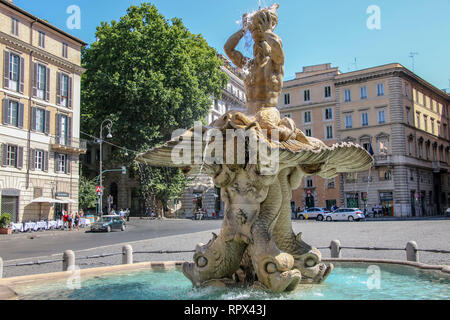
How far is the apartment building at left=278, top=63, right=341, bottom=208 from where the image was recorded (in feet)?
172

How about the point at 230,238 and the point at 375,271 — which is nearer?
the point at 230,238

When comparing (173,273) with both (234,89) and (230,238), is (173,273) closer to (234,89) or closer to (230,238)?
(230,238)

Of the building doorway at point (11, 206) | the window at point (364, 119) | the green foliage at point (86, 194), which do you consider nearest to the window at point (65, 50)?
the green foliage at point (86, 194)

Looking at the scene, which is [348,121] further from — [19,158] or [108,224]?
[19,158]

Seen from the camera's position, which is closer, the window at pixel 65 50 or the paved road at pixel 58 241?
the paved road at pixel 58 241

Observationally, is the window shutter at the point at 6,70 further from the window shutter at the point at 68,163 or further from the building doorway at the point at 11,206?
the building doorway at the point at 11,206

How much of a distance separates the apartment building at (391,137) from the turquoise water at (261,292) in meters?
40.8

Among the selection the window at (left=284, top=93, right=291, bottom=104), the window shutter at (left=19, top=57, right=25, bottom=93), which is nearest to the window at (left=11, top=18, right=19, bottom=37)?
the window shutter at (left=19, top=57, right=25, bottom=93)

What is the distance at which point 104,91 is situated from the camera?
35.2m

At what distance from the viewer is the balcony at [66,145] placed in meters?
34.0

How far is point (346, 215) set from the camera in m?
38.5
